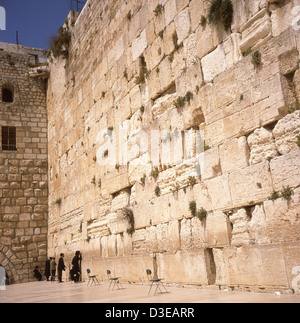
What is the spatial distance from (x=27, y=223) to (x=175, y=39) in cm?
867

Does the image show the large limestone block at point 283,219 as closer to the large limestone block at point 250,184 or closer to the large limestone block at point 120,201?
the large limestone block at point 250,184

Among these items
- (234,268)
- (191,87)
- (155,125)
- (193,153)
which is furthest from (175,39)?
(234,268)

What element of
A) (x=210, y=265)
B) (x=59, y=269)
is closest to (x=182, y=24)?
(x=210, y=265)

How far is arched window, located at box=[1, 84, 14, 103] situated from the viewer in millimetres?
14287

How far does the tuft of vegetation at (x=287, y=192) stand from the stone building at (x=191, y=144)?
1cm

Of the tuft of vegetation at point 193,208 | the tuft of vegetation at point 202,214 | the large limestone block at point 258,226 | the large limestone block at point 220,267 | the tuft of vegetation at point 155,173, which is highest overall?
the tuft of vegetation at point 155,173

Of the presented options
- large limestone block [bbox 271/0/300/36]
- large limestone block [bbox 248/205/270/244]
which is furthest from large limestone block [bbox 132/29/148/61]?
large limestone block [bbox 248/205/270/244]

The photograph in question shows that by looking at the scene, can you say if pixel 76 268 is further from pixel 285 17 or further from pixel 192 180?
pixel 285 17

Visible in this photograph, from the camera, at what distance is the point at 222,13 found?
5961 millimetres

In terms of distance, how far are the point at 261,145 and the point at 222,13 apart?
2133 mm

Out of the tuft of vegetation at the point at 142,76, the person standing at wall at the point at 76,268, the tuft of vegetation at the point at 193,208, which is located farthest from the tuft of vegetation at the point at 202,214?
the person standing at wall at the point at 76,268

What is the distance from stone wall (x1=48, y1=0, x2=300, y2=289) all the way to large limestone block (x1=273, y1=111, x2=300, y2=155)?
14 millimetres

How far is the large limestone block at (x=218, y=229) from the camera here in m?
5.61
